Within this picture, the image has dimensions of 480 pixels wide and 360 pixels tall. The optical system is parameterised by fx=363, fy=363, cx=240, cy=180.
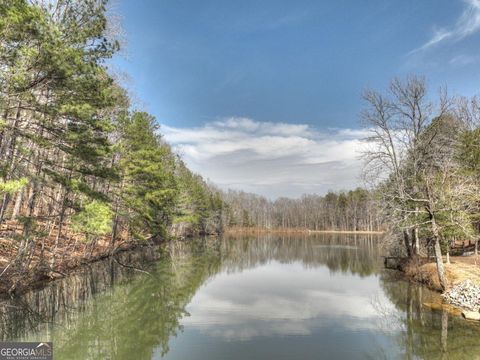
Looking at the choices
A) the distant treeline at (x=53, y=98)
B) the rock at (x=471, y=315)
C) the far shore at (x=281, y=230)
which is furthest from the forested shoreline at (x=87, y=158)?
the far shore at (x=281, y=230)

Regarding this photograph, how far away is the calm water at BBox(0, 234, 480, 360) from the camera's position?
1069cm

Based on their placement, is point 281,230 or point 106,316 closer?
point 106,316

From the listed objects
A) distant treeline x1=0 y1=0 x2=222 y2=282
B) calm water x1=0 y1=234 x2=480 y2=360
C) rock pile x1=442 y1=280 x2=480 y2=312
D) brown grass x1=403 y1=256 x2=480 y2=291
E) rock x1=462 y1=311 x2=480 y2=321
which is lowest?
calm water x1=0 y1=234 x2=480 y2=360

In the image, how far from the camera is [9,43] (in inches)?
420

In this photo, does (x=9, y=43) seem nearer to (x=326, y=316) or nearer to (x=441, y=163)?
(x=326, y=316)

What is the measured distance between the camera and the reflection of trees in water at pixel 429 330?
410 inches

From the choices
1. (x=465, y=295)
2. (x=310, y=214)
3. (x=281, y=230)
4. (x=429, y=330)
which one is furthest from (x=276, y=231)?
(x=429, y=330)

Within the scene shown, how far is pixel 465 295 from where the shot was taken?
15.8 m

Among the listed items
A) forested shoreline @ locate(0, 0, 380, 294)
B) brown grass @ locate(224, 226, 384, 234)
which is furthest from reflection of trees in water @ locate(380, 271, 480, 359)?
brown grass @ locate(224, 226, 384, 234)

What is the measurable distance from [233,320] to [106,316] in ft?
16.4

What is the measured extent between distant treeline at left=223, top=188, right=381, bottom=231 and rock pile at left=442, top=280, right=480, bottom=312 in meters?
91.1

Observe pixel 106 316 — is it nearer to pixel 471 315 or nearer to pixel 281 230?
pixel 471 315

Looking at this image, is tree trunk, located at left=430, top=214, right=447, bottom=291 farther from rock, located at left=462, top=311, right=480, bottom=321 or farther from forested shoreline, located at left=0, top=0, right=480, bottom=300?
rock, located at left=462, top=311, right=480, bottom=321

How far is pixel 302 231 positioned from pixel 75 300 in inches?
4436
